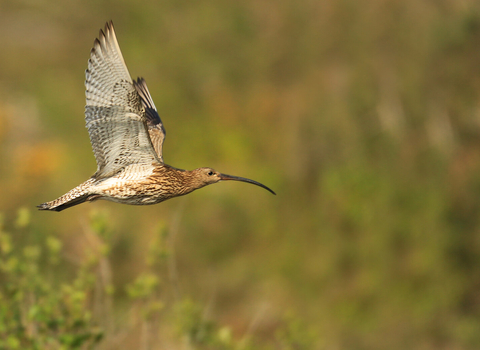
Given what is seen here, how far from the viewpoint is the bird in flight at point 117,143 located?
212 inches

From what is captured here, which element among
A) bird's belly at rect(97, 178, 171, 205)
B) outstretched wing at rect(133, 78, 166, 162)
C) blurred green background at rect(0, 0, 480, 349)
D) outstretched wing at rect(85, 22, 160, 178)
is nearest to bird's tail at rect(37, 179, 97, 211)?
bird's belly at rect(97, 178, 171, 205)

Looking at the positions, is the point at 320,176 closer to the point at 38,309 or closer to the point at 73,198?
the point at 73,198

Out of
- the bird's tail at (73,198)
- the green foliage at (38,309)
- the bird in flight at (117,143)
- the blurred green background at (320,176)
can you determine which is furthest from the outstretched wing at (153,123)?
the blurred green background at (320,176)

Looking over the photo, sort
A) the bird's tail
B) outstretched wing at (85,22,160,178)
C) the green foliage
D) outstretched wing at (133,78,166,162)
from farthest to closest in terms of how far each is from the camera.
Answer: outstretched wing at (133,78,166,162), the bird's tail, outstretched wing at (85,22,160,178), the green foliage

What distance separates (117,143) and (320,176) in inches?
349

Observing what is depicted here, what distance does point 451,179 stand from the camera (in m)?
13.4

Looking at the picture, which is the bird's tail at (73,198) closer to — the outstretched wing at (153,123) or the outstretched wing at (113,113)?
the outstretched wing at (113,113)

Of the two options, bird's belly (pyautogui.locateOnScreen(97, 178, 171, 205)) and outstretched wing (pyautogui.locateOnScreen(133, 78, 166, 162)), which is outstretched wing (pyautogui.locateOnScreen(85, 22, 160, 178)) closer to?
bird's belly (pyautogui.locateOnScreen(97, 178, 171, 205))

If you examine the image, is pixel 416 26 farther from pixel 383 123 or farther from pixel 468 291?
pixel 468 291

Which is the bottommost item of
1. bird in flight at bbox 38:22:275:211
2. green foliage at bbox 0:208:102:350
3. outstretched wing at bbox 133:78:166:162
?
green foliage at bbox 0:208:102:350

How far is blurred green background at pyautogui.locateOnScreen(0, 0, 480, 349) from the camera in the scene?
1306 centimetres

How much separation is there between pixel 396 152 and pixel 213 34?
6035 millimetres

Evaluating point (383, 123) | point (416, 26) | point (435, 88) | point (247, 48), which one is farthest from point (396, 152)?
point (247, 48)

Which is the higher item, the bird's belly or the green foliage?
the bird's belly
